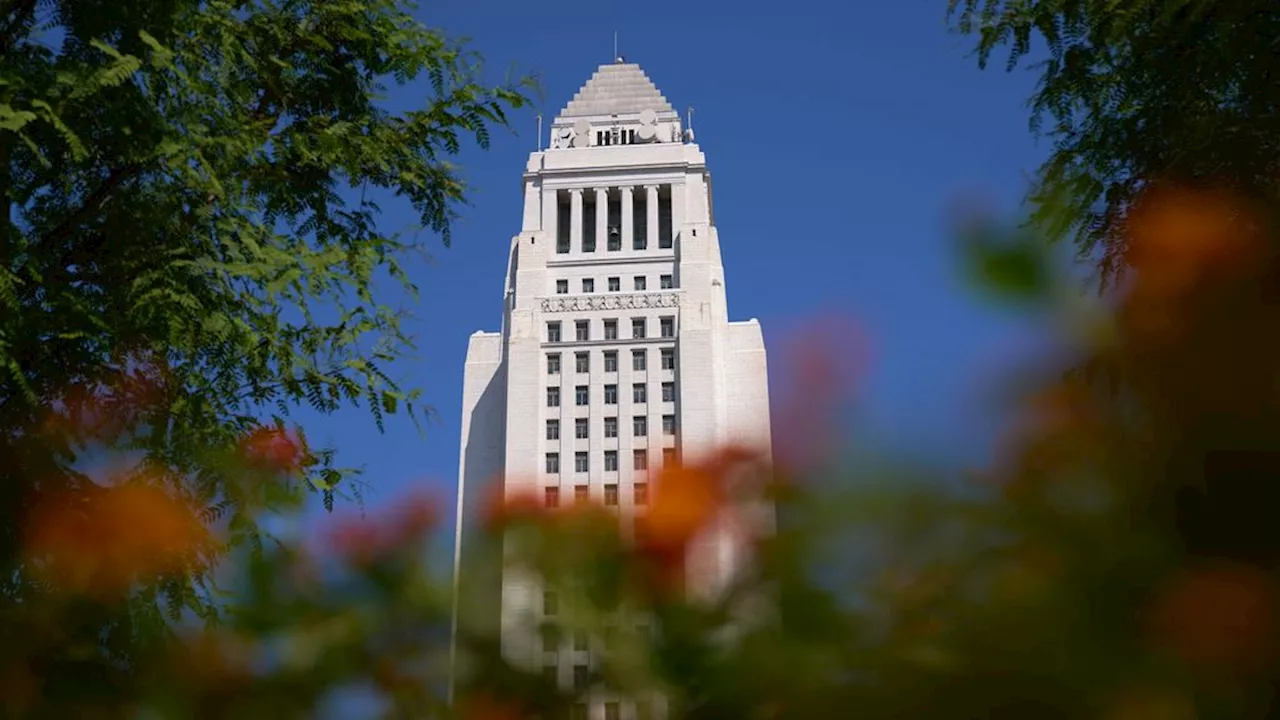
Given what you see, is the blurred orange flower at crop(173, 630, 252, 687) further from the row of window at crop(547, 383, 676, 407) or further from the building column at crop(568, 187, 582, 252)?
the building column at crop(568, 187, 582, 252)

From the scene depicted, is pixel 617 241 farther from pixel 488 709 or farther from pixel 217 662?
pixel 488 709

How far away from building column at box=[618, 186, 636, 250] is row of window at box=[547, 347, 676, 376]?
Answer: 553 cm

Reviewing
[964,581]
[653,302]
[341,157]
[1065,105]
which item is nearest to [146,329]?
[341,157]

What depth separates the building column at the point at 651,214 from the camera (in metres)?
55.0

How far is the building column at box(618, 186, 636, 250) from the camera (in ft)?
180

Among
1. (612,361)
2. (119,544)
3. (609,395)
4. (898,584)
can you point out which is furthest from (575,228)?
(898,584)

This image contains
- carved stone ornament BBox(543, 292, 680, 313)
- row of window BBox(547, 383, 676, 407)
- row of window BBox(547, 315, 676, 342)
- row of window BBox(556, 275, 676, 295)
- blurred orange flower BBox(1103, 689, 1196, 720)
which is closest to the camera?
blurred orange flower BBox(1103, 689, 1196, 720)

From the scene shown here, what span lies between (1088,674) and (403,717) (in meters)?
0.71

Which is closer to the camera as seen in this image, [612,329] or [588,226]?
[612,329]

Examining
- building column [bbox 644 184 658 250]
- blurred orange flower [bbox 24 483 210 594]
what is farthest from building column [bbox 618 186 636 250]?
blurred orange flower [bbox 24 483 210 594]

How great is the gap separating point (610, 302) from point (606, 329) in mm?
1172

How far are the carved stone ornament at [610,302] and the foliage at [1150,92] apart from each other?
4687 cm

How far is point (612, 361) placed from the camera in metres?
52.3

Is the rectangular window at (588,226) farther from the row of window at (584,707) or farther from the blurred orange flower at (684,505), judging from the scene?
the row of window at (584,707)
